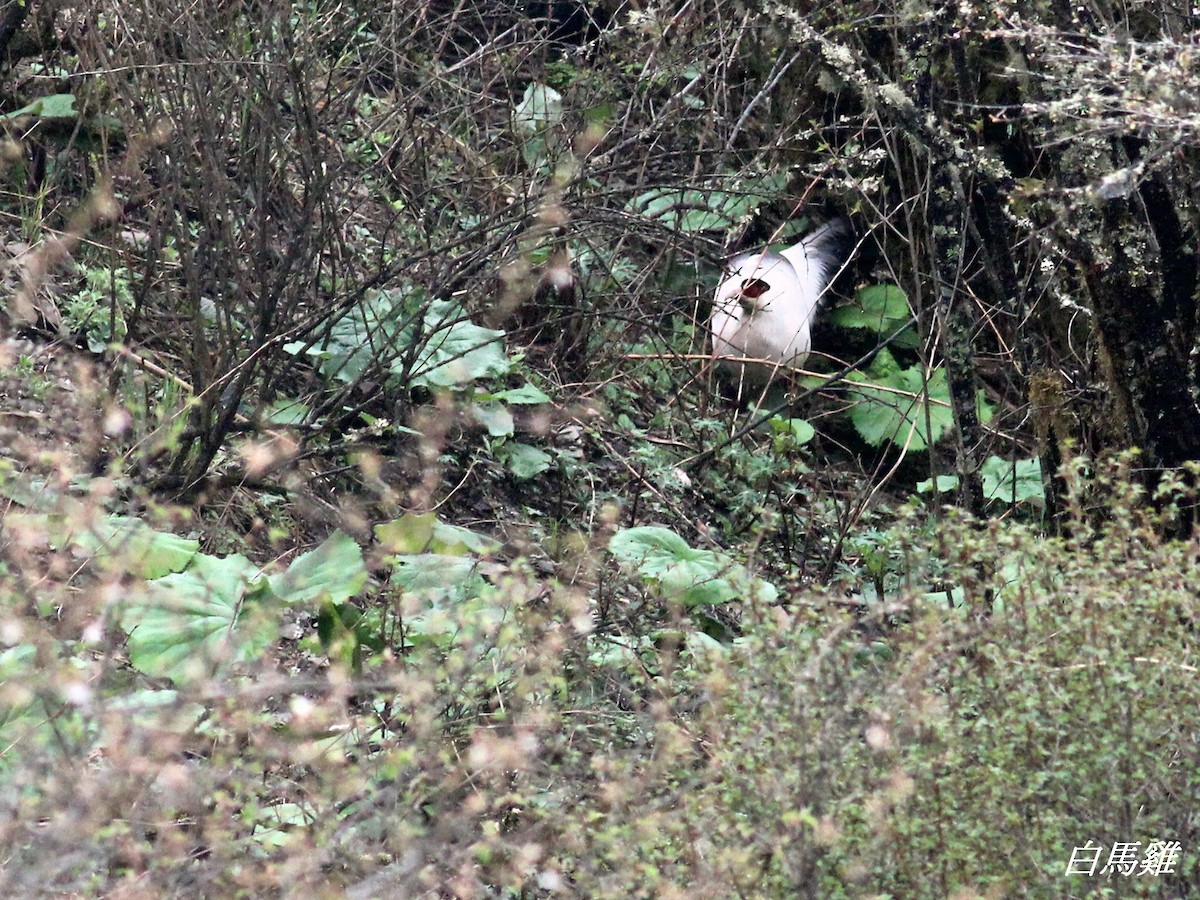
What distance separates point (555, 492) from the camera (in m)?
4.83

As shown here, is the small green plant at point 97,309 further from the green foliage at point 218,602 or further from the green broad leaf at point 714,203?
the green broad leaf at point 714,203

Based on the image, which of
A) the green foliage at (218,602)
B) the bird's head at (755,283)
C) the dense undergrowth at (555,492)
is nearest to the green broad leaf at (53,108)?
the dense undergrowth at (555,492)

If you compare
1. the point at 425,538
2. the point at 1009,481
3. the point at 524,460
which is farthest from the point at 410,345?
the point at 1009,481

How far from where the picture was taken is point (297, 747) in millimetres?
2508

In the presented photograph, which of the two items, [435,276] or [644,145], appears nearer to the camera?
[435,276]

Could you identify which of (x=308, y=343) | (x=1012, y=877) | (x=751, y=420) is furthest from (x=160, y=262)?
(x=1012, y=877)

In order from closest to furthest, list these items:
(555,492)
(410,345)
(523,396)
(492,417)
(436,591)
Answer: (436,591)
(410,345)
(492,417)
(523,396)
(555,492)

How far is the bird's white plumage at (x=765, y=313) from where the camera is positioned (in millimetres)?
5457

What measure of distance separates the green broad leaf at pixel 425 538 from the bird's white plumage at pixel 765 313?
Answer: 1.91 metres

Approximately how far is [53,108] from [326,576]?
114 inches

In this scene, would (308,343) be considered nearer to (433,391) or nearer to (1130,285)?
(433,391)

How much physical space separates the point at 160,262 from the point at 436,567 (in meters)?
1.73

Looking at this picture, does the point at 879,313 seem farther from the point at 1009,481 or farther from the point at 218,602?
the point at 218,602

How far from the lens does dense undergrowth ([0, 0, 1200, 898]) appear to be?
92.4 inches
